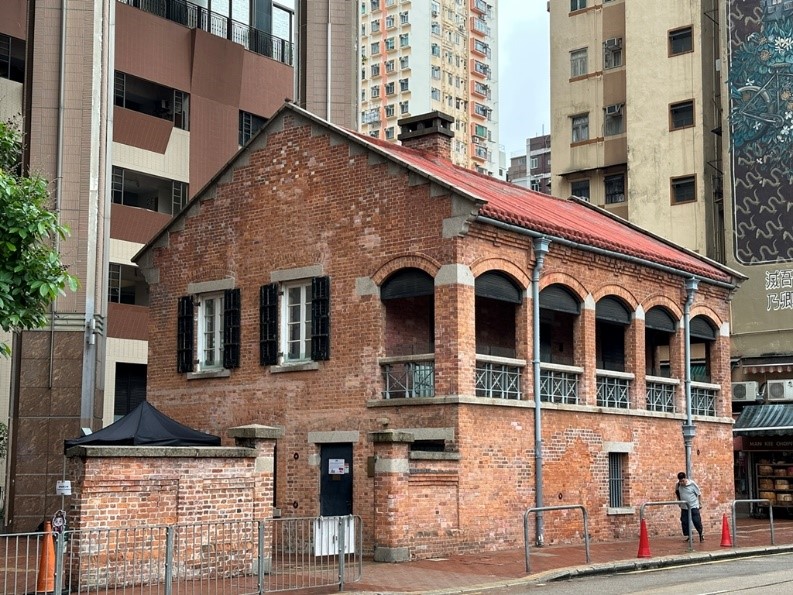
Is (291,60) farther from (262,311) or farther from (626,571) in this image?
(626,571)

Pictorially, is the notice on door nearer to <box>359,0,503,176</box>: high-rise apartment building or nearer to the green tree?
the green tree

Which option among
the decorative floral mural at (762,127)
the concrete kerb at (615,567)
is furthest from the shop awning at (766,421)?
the concrete kerb at (615,567)

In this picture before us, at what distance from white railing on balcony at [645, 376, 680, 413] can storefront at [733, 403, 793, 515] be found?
9490 millimetres

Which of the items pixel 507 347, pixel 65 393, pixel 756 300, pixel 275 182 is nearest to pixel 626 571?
pixel 507 347

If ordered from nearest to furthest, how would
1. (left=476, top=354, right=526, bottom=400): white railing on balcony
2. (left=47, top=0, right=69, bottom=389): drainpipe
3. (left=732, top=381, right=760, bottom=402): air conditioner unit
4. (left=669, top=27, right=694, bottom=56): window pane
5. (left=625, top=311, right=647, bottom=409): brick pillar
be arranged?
(left=476, top=354, right=526, bottom=400): white railing on balcony < (left=625, top=311, right=647, bottom=409): brick pillar < (left=47, top=0, right=69, bottom=389): drainpipe < (left=732, top=381, right=760, bottom=402): air conditioner unit < (left=669, top=27, right=694, bottom=56): window pane

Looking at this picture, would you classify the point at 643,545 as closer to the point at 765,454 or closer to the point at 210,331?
the point at 210,331

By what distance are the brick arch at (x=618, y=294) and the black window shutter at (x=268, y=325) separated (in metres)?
6.89

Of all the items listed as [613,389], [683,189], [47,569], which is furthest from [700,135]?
[47,569]

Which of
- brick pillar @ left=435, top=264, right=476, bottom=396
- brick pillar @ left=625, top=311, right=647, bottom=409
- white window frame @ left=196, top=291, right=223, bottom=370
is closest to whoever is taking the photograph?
brick pillar @ left=435, top=264, right=476, bottom=396

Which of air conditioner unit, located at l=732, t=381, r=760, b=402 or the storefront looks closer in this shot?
the storefront

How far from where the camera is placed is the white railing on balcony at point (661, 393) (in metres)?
27.2

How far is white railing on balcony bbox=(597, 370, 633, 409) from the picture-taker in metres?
25.5

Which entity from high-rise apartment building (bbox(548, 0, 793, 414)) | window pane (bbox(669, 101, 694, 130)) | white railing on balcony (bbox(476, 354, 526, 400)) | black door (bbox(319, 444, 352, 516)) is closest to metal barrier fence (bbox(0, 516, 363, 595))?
black door (bbox(319, 444, 352, 516))

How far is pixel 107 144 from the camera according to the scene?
31.9 m
